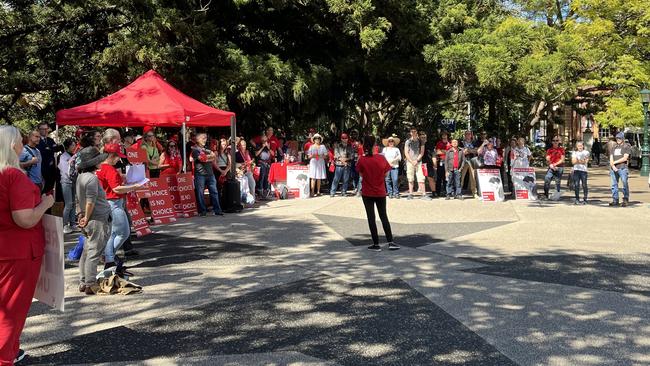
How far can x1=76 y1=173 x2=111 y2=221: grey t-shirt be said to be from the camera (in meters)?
6.43

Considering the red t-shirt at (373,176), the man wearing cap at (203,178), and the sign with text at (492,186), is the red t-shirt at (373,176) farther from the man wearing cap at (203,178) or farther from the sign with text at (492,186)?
the sign with text at (492,186)

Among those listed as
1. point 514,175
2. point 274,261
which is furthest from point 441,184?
point 274,261

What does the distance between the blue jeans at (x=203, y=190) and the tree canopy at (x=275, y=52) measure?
153 inches

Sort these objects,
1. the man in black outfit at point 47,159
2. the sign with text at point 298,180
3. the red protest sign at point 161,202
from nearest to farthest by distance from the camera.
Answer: the man in black outfit at point 47,159
the red protest sign at point 161,202
the sign with text at point 298,180

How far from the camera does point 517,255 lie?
8.97m

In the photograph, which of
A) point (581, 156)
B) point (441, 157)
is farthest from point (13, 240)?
point (441, 157)

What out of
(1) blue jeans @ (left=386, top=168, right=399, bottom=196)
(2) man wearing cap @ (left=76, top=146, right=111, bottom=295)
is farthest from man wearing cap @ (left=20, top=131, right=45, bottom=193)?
(1) blue jeans @ (left=386, top=168, right=399, bottom=196)

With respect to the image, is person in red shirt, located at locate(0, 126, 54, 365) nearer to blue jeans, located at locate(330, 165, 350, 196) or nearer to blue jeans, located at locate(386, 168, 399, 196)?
blue jeans, located at locate(386, 168, 399, 196)

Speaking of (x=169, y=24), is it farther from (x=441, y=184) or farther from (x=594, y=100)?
(x=594, y=100)

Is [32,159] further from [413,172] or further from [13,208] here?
[413,172]

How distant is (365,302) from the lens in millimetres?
6430

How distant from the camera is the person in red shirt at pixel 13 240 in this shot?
154 inches

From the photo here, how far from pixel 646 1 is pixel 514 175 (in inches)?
554

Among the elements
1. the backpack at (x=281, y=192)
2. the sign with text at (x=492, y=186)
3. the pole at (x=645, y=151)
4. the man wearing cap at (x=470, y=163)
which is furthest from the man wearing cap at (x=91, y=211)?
the pole at (x=645, y=151)
